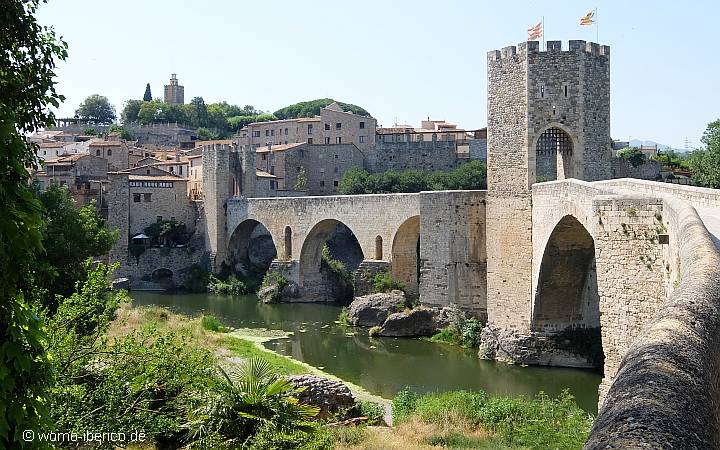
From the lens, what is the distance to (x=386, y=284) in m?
29.7

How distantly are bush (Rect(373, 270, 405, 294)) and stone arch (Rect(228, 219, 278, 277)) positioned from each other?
493 inches

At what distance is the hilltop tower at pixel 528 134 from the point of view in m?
20.8

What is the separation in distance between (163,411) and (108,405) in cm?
141

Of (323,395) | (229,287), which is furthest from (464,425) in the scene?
(229,287)

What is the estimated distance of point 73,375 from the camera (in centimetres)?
964

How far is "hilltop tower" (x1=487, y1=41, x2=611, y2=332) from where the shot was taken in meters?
20.8

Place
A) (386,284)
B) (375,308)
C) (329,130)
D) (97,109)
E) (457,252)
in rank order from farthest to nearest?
(97,109) → (329,130) → (386,284) → (375,308) → (457,252)

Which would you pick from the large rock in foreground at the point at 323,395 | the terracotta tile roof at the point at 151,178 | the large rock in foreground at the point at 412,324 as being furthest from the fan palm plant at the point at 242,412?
the terracotta tile roof at the point at 151,178

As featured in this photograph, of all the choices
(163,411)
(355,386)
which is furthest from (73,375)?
(355,386)

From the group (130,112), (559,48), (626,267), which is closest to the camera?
(626,267)

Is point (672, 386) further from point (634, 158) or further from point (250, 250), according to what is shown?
point (634, 158)

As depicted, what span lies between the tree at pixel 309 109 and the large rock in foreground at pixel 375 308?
5802cm

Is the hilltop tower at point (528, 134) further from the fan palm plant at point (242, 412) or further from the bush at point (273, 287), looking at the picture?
the bush at point (273, 287)

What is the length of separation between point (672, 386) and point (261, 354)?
66.2 ft
